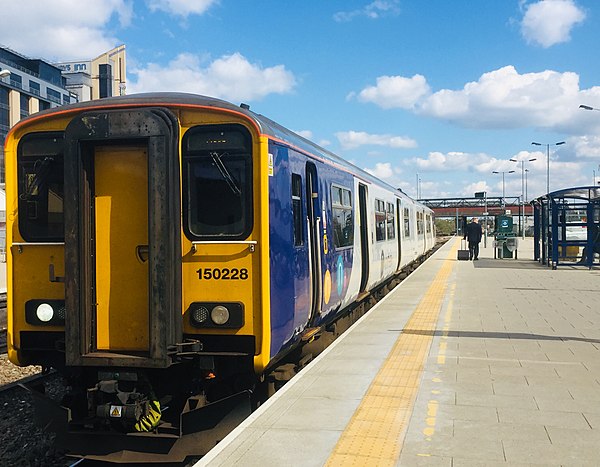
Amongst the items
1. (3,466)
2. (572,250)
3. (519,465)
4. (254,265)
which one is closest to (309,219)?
(254,265)

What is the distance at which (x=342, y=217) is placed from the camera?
8867 millimetres

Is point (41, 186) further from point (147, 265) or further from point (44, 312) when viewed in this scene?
point (147, 265)

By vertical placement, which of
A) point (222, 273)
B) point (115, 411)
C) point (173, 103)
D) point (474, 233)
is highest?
point (173, 103)

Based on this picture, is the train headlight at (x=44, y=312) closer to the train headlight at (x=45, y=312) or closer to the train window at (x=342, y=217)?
the train headlight at (x=45, y=312)

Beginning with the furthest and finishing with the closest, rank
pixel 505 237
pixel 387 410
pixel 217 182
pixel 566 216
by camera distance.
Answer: pixel 505 237 → pixel 566 216 → pixel 387 410 → pixel 217 182

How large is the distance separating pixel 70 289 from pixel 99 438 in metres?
1.30

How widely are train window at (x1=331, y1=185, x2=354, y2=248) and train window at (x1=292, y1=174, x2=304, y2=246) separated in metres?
1.67

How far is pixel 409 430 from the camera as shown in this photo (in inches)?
195

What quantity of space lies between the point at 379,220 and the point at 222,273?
798cm

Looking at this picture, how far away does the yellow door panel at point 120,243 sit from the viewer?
5277mm

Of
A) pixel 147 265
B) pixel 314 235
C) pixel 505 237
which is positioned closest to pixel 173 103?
pixel 147 265

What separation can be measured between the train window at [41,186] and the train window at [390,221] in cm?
950

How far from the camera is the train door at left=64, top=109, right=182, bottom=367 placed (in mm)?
5086

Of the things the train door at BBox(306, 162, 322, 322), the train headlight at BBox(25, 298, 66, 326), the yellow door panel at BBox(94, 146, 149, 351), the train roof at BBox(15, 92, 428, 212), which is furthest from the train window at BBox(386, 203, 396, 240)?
the train headlight at BBox(25, 298, 66, 326)
